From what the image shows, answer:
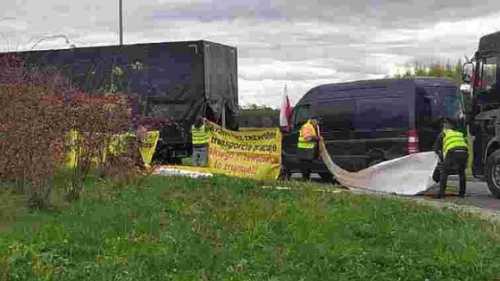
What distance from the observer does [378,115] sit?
17.7 metres

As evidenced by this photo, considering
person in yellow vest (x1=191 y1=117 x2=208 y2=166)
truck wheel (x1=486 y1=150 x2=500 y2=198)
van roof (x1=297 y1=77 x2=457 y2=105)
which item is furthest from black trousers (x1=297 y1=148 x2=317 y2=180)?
truck wheel (x1=486 y1=150 x2=500 y2=198)

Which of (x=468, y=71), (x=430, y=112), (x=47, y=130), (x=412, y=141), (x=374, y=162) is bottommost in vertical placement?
(x=374, y=162)

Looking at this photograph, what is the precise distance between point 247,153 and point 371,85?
3.10 m

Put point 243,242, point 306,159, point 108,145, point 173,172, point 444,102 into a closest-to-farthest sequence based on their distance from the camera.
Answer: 1. point 243,242
2. point 108,145
3. point 444,102
4. point 173,172
5. point 306,159

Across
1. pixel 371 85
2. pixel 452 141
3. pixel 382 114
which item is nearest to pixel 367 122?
pixel 382 114

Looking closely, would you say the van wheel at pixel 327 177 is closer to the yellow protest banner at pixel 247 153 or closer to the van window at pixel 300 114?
the van window at pixel 300 114

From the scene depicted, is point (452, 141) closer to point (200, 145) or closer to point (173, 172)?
point (173, 172)

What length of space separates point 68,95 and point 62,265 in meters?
4.70

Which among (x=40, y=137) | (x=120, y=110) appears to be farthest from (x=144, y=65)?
(x=40, y=137)

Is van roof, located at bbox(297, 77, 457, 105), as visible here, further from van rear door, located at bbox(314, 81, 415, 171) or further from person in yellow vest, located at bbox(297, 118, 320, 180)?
person in yellow vest, located at bbox(297, 118, 320, 180)

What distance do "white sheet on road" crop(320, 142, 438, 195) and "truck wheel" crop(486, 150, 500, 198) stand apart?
101 centimetres

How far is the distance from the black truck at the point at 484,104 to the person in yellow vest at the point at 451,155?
1.94 ft

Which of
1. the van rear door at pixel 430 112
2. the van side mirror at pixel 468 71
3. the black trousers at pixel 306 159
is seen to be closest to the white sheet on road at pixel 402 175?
the van rear door at pixel 430 112

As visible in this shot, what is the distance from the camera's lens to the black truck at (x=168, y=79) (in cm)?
2258
